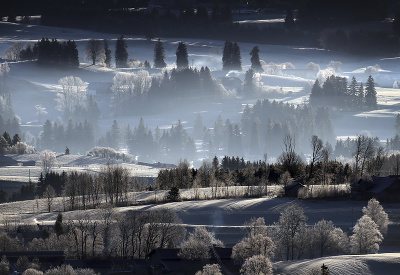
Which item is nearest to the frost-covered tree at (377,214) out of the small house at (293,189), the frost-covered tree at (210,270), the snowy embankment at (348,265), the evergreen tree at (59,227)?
the small house at (293,189)

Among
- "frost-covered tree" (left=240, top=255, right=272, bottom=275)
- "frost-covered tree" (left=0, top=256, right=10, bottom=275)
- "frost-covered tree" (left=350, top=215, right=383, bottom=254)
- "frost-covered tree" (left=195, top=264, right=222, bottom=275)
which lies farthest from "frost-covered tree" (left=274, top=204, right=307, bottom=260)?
"frost-covered tree" (left=0, top=256, right=10, bottom=275)

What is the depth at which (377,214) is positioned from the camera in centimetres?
8344

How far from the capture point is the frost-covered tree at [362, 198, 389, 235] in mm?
81562

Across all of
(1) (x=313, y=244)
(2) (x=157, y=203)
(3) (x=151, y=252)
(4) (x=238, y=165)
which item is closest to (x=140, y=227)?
(3) (x=151, y=252)

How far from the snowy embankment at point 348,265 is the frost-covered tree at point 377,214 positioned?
38.9 feet

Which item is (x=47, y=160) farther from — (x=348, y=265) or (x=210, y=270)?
(x=348, y=265)

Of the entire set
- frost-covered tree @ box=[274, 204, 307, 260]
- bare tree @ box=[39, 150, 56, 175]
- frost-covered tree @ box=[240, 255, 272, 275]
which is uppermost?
frost-covered tree @ box=[240, 255, 272, 275]

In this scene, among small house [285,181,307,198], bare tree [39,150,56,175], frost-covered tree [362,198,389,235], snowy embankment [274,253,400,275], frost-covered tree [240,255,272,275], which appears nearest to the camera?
frost-covered tree [240,255,272,275]

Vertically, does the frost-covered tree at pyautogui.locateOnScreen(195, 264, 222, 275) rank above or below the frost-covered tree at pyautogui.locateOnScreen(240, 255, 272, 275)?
below

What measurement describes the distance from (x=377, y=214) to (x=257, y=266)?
759 inches

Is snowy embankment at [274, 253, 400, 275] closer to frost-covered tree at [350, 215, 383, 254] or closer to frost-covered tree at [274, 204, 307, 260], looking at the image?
frost-covered tree at [350, 215, 383, 254]

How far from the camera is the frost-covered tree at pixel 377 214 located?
81.6 m

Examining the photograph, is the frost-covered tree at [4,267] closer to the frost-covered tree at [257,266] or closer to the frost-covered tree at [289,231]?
the frost-covered tree at [257,266]

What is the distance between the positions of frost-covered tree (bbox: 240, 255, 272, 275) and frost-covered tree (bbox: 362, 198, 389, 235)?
15764mm
